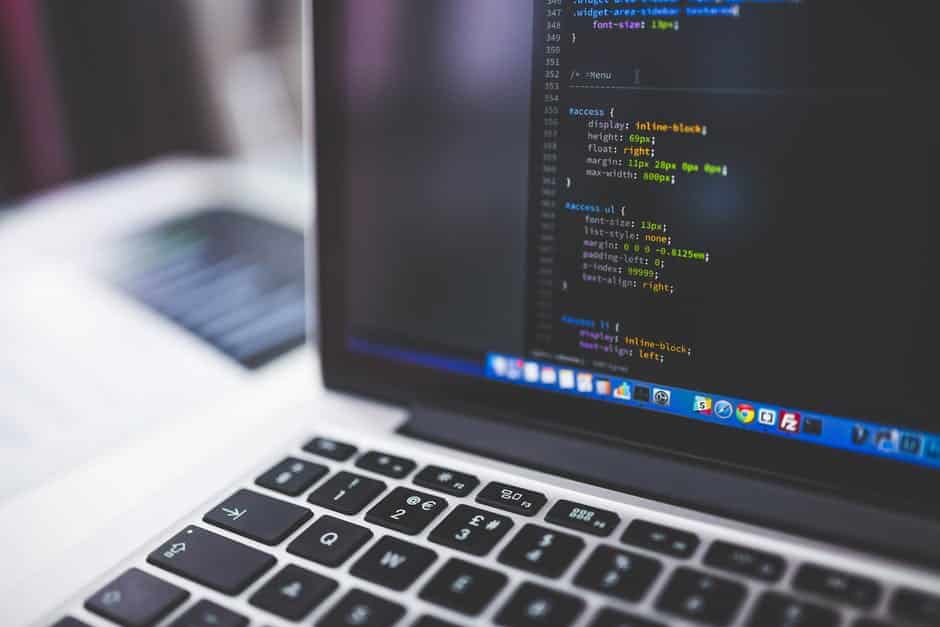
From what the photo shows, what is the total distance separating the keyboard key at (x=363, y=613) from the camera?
338 millimetres

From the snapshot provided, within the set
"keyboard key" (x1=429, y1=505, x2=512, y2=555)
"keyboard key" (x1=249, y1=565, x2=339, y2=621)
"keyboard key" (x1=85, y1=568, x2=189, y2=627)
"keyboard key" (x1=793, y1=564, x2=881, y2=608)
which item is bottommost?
"keyboard key" (x1=85, y1=568, x2=189, y2=627)

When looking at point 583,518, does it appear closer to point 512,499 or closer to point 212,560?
point 512,499

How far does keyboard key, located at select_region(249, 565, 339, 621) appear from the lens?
1.14 feet

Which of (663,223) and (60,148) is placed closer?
(663,223)

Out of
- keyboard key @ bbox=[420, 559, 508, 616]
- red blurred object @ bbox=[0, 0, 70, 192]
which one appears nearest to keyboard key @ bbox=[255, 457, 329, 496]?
keyboard key @ bbox=[420, 559, 508, 616]

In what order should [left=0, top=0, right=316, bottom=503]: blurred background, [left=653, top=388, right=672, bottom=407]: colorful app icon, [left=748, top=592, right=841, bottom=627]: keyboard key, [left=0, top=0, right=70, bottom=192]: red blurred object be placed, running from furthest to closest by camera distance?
[left=0, top=0, right=70, bottom=192]: red blurred object, [left=0, top=0, right=316, bottom=503]: blurred background, [left=653, top=388, right=672, bottom=407]: colorful app icon, [left=748, top=592, right=841, bottom=627]: keyboard key

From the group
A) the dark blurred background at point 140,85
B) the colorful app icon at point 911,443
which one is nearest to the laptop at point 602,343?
the colorful app icon at point 911,443

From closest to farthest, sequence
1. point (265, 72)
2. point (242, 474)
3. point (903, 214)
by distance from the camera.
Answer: point (903, 214), point (242, 474), point (265, 72)

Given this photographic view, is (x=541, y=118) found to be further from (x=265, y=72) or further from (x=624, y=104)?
(x=265, y=72)

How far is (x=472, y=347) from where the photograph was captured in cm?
48

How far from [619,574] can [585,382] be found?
0.12m

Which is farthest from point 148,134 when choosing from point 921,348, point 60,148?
point 921,348

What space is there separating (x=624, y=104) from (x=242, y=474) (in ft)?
0.94

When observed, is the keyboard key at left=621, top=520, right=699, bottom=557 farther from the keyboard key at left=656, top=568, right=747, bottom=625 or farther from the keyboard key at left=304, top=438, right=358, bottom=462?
the keyboard key at left=304, top=438, right=358, bottom=462
